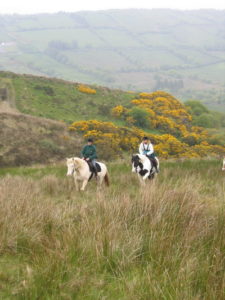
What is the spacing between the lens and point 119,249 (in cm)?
450

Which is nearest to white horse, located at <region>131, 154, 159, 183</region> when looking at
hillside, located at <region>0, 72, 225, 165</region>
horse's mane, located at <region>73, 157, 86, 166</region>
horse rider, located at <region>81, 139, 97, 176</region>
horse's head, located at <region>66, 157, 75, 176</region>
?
horse rider, located at <region>81, 139, 97, 176</region>

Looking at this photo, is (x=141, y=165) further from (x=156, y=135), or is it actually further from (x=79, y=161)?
(x=156, y=135)

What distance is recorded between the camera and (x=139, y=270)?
13.9 ft

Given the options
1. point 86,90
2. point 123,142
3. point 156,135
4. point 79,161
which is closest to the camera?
point 79,161

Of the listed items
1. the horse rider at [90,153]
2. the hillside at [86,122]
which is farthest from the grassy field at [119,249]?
→ the hillside at [86,122]

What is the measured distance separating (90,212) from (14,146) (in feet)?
89.3

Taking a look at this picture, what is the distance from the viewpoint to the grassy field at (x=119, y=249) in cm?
371

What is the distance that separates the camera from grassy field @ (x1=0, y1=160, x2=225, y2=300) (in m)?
3.71

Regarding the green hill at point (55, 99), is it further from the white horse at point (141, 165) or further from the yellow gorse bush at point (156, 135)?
the white horse at point (141, 165)

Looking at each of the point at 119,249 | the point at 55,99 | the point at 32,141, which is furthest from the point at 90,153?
the point at 55,99

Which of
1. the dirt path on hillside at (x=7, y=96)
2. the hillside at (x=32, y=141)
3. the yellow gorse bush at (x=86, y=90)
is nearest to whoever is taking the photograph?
the hillside at (x=32, y=141)

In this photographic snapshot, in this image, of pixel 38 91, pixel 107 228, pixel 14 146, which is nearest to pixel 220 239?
pixel 107 228

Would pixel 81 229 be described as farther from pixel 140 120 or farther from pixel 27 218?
pixel 140 120

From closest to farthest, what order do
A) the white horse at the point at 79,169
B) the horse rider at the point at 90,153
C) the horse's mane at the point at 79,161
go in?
1. the white horse at the point at 79,169
2. the horse's mane at the point at 79,161
3. the horse rider at the point at 90,153
